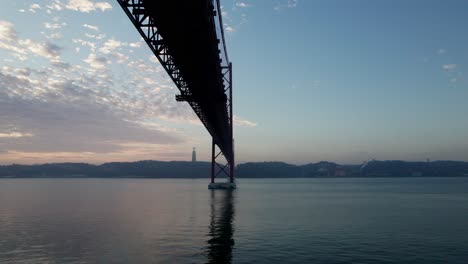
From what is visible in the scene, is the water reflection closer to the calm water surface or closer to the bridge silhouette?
the calm water surface

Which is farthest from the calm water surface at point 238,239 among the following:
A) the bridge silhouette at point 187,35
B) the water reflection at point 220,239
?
the bridge silhouette at point 187,35

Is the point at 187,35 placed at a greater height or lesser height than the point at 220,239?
greater

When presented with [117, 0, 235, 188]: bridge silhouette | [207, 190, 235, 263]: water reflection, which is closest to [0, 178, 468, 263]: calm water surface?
[207, 190, 235, 263]: water reflection

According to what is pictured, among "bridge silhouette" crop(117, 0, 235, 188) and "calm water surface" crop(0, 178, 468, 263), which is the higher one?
"bridge silhouette" crop(117, 0, 235, 188)

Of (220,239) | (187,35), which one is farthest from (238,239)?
(187,35)

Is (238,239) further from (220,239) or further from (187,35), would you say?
(187,35)

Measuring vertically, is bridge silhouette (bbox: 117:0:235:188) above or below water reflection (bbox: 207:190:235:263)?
above

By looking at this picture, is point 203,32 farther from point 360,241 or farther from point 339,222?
point 339,222

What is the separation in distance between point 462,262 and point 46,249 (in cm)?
2287

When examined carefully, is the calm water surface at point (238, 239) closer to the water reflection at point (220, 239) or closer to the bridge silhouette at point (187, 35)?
the water reflection at point (220, 239)

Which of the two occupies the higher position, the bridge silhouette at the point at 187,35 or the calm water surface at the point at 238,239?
the bridge silhouette at the point at 187,35

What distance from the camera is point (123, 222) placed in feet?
117

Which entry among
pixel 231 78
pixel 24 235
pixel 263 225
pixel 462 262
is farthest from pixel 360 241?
pixel 231 78

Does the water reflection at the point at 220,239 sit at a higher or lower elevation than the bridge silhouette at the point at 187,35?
lower
